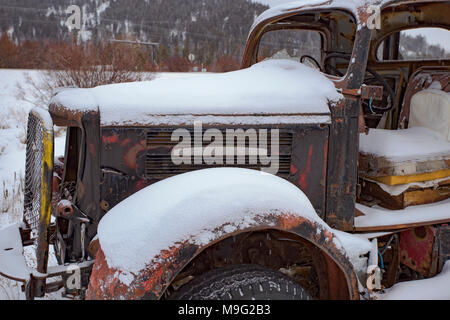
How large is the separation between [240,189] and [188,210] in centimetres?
28

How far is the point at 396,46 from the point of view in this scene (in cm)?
391

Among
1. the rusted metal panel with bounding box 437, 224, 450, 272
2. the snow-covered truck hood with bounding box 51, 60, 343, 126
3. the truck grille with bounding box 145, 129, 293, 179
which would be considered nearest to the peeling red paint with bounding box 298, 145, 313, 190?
the snow-covered truck hood with bounding box 51, 60, 343, 126

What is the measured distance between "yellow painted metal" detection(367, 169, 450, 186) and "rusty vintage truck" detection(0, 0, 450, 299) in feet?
0.03

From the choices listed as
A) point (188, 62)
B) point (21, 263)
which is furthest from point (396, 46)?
point (188, 62)

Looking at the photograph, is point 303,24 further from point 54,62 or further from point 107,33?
point 107,33

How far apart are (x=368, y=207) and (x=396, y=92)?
132 cm

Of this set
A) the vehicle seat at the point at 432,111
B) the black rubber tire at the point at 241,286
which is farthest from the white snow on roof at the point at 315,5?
the black rubber tire at the point at 241,286

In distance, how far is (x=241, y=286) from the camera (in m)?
1.85

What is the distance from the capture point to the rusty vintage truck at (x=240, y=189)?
1.85 m

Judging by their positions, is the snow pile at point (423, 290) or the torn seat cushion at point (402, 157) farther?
the torn seat cushion at point (402, 157)

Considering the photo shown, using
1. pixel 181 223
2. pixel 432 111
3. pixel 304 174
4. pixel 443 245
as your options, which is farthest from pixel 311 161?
pixel 432 111

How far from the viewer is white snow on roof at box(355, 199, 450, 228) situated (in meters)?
2.63

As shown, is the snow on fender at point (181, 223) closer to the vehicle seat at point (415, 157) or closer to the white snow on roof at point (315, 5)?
the vehicle seat at point (415, 157)

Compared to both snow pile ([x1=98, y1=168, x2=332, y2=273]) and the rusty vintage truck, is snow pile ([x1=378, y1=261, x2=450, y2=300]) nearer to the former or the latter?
the rusty vintage truck
